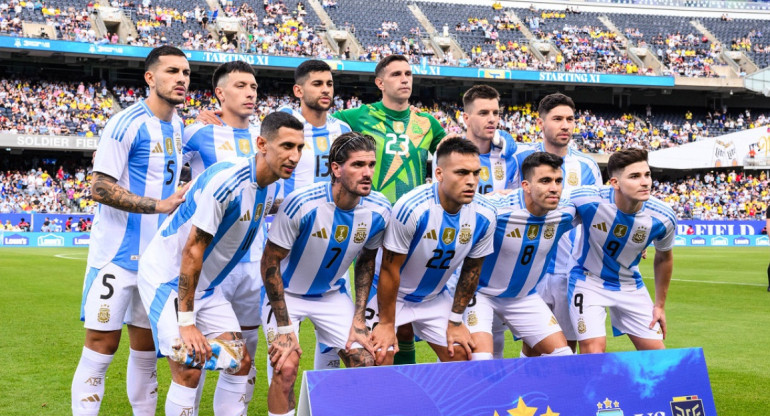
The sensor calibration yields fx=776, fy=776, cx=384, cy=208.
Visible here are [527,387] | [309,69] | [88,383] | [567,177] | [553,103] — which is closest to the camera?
[527,387]

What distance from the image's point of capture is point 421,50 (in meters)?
45.1

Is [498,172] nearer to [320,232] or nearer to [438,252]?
[438,252]

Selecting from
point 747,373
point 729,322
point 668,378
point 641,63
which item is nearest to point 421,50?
point 641,63

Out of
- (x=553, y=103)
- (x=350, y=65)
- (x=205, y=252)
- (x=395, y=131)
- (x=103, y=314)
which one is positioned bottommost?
(x=103, y=314)

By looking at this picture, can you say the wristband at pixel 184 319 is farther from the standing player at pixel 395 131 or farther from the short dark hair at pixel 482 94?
the short dark hair at pixel 482 94

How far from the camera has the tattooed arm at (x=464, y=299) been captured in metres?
5.20

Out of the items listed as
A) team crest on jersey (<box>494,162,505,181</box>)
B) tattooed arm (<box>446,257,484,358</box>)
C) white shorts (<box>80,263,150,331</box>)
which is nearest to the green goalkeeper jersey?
team crest on jersey (<box>494,162,505,181</box>)

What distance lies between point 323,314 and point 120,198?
146 centimetres

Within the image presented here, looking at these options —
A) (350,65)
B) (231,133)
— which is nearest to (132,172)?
(231,133)

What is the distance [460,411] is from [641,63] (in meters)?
47.9

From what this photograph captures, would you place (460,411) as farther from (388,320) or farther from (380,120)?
(380,120)

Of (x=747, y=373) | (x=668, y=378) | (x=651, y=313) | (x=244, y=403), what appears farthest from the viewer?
(x=747, y=373)

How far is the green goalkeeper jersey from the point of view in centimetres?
613

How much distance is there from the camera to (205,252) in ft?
14.9
